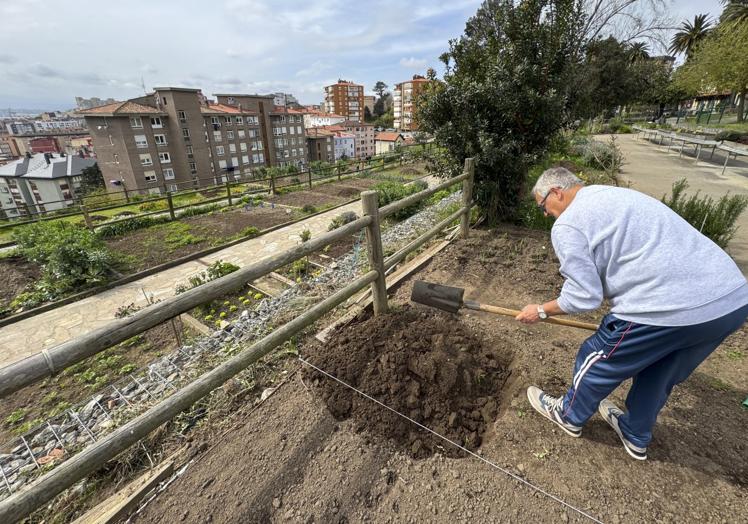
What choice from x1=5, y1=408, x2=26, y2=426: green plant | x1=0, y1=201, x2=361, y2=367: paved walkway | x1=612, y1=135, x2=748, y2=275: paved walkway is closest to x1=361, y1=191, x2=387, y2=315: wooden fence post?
x1=5, y1=408, x2=26, y2=426: green plant

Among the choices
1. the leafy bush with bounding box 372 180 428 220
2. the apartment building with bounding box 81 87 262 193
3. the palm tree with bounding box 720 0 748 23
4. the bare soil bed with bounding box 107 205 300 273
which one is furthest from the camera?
the apartment building with bounding box 81 87 262 193

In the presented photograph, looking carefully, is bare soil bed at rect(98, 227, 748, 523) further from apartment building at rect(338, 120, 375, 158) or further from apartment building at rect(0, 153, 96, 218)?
apartment building at rect(338, 120, 375, 158)

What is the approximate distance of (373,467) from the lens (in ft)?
6.71

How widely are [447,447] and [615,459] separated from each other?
101cm

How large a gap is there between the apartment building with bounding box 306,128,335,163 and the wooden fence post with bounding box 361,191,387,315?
56.6 metres

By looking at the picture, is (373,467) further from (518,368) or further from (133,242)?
(133,242)

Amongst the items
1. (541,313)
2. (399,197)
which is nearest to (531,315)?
(541,313)

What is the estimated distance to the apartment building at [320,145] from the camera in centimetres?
5662

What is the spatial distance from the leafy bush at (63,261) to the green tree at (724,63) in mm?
27297

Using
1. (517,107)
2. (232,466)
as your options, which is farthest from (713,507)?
(517,107)

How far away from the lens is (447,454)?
2105mm

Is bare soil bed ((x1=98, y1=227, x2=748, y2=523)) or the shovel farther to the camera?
the shovel

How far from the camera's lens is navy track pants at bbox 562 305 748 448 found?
164 centimetres

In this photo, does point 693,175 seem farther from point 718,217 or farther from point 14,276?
point 14,276
